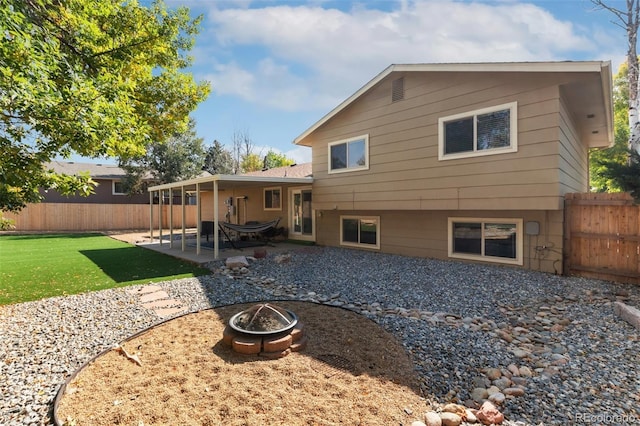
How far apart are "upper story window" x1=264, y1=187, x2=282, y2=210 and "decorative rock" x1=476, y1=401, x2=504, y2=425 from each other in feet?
38.3

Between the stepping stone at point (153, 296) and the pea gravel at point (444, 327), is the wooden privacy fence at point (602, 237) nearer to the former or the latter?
the pea gravel at point (444, 327)

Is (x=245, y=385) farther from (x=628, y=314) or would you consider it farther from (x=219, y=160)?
(x=219, y=160)

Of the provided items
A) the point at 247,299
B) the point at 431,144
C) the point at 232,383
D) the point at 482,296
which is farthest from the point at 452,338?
the point at 431,144

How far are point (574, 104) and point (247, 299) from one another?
8156mm

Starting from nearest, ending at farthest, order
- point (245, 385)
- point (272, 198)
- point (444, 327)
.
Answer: point (245, 385) < point (444, 327) < point (272, 198)

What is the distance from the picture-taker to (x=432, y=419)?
2.21 metres

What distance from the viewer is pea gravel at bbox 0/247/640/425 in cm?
251

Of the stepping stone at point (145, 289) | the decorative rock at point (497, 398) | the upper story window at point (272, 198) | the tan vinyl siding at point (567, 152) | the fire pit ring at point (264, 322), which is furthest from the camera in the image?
the upper story window at point (272, 198)

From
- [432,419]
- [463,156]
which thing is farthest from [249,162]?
[432,419]

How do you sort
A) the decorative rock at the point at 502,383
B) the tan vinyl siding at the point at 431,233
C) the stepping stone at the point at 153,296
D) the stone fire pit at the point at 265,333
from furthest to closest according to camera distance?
the tan vinyl siding at the point at 431,233, the stepping stone at the point at 153,296, the stone fire pit at the point at 265,333, the decorative rock at the point at 502,383

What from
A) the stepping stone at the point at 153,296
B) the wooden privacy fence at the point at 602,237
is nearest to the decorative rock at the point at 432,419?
the stepping stone at the point at 153,296

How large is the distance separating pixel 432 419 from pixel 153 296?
185 inches

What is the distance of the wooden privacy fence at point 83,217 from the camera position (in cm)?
1702

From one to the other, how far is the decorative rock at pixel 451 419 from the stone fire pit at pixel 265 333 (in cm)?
144
